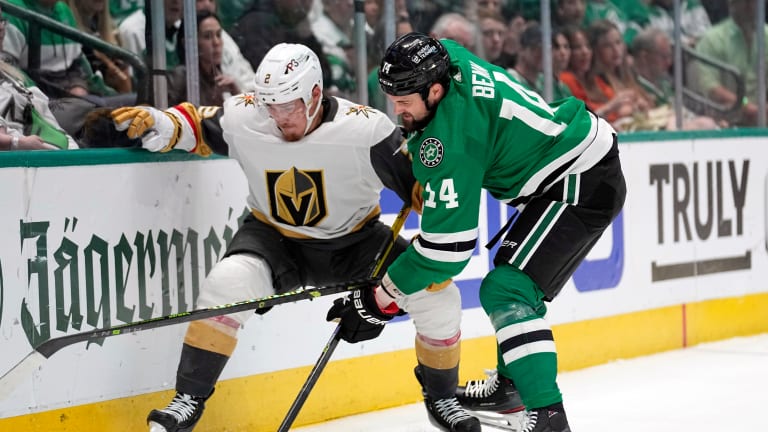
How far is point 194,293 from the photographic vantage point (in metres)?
3.57

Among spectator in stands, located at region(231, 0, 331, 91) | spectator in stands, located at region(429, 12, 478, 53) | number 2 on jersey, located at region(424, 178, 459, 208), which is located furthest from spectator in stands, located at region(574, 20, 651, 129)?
number 2 on jersey, located at region(424, 178, 459, 208)

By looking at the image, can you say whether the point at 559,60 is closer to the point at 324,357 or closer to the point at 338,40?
the point at 338,40

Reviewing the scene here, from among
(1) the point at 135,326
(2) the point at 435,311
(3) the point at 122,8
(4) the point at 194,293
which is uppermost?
(3) the point at 122,8

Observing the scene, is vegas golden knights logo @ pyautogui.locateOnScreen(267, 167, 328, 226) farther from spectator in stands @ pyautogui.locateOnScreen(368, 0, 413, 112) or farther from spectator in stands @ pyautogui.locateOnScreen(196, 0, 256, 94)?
spectator in stands @ pyautogui.locateOnScreen(368, 0, 413, 112)

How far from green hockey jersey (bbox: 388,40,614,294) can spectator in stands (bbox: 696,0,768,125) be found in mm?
2480

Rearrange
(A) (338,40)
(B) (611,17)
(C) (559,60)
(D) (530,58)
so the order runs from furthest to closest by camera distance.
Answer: (B) (611,17) → (C) (559,60) → (D) (530,58) → (A) (338,40)

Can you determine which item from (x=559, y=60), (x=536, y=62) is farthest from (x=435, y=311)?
(x=559, y=60)

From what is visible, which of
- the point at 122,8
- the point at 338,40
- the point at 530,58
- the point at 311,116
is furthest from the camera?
the point at 530,58

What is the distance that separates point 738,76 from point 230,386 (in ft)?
10.3

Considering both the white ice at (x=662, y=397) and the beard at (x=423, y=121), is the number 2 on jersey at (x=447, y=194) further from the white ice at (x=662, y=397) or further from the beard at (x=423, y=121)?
the white ice at (x=662, y=397)

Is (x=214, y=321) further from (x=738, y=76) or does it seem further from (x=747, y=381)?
(x=738, y=76)

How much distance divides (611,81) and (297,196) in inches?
85.9

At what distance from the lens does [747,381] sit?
4.32m

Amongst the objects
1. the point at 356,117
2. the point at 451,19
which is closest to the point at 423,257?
the point at 356,117
